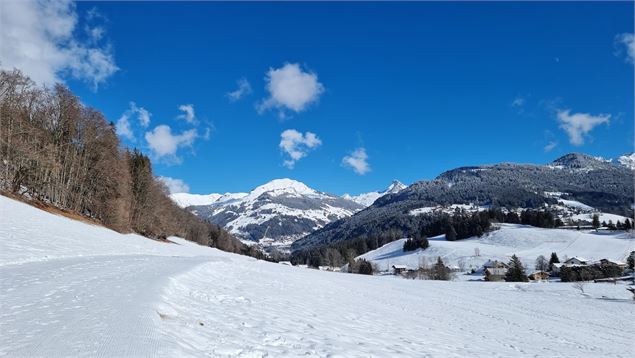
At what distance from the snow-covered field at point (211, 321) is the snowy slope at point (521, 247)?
443 ft

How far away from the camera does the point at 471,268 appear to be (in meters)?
147

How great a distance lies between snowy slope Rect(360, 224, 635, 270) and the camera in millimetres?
151750

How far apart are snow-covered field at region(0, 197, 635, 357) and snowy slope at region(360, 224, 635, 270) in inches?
5319

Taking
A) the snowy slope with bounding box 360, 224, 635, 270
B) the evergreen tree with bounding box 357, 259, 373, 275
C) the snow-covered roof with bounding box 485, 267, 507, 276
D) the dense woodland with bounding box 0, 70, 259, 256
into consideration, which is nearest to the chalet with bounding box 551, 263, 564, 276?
the snow-covered roof with bounding box 485, 267, 507, 276

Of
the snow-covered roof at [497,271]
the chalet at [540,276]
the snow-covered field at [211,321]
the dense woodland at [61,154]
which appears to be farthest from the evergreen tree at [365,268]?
the snow-covered field at [211,321]

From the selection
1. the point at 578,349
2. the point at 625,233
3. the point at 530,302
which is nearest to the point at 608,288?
the point at 530,302

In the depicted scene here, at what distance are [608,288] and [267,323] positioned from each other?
194 feet

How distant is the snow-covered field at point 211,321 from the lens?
7.69 meters

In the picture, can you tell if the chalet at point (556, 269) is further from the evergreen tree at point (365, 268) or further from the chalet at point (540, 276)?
the evergreen tree at point (365, 268)

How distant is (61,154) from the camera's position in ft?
153

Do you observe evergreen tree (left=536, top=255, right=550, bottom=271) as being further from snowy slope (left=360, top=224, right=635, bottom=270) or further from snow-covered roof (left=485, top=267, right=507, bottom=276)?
snow-covered roof (left=485, top=267, right=507, bottom=276)

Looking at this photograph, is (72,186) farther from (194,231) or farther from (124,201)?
(194,231)

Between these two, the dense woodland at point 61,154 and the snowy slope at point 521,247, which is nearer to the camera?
the dense woodland at point 61,154

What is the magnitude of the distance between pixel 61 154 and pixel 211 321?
44.5 m
